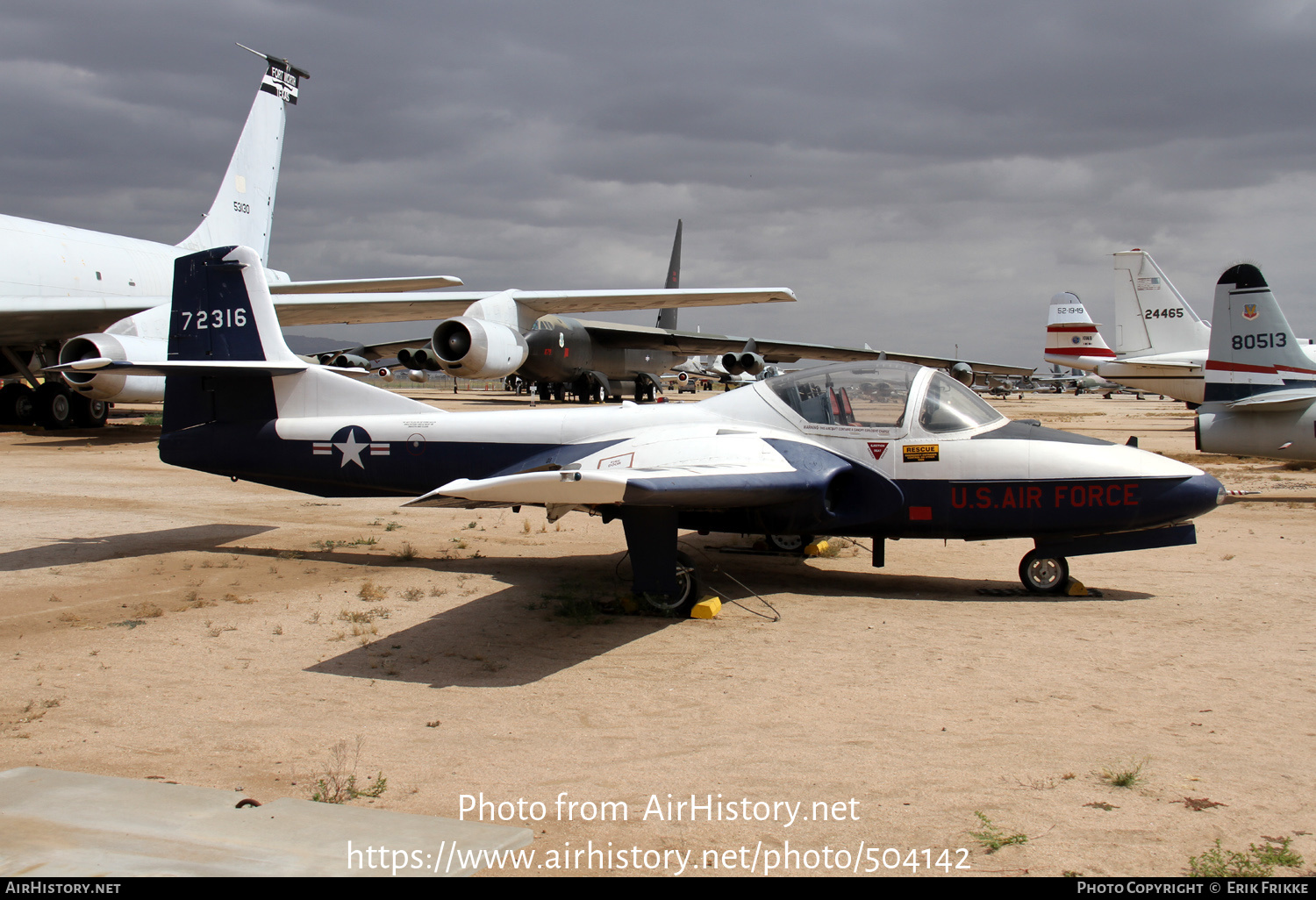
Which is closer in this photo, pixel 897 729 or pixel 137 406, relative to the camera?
pixel 897 729

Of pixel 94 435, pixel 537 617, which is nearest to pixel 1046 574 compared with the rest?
pixel 537 617

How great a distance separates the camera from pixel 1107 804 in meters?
3.50

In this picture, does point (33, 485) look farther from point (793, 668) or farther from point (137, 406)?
point (137, 406)

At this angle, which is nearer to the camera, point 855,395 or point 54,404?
point 855,395

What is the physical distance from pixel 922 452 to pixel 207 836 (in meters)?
5.88

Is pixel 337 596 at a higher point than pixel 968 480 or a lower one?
lower

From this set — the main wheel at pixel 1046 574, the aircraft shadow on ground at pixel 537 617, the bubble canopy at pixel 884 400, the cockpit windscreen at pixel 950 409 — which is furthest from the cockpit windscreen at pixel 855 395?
the main wheel at pixel 1046 574

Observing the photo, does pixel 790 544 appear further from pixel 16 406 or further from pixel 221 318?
pixel 16 406

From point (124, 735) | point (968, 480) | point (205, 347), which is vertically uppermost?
point (205, 347)

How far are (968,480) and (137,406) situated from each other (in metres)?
37.1

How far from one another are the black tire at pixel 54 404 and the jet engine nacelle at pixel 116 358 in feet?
11.9

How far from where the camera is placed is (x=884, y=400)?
24.2ft

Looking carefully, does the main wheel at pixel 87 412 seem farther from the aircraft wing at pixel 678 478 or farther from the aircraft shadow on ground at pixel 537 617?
the aircraft wing at pixel 678 478

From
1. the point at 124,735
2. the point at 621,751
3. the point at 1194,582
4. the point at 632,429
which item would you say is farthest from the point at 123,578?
the point at 1194,582
